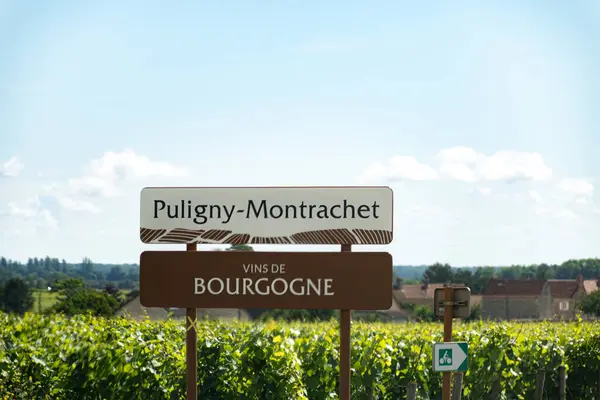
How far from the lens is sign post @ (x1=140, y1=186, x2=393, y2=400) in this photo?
24.2 feet

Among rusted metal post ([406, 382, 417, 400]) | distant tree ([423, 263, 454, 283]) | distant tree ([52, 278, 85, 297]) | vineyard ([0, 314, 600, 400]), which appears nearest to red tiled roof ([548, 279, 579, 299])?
distant tree ([423, 263, 454, 283])

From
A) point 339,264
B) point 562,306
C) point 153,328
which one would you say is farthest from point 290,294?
point 562,306

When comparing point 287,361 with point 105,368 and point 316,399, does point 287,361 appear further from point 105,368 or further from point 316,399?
point 105,368

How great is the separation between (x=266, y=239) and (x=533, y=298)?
392 feet

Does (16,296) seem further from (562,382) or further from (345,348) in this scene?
(345,348)

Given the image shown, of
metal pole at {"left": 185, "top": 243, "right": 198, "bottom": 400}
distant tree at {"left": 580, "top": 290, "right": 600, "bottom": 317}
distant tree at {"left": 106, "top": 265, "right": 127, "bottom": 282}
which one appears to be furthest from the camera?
distant tree at {"left": 106, "top": 265, "right": 127, "bottom": 282}

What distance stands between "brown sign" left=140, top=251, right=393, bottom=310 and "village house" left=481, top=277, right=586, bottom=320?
372ft

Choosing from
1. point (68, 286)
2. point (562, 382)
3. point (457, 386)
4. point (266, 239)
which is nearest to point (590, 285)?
point (68, 286)

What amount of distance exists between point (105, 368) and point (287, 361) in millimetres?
2048

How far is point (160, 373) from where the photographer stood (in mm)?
9234

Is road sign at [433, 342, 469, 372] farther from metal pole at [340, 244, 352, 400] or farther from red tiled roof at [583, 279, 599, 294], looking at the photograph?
red tiled roof at [583, 279, 599, 294]

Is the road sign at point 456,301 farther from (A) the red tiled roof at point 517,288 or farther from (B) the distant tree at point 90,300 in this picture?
(A) the red tiled roof at point 517,288

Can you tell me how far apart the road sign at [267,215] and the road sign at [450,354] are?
5.01ft

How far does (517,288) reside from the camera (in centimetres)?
12325
